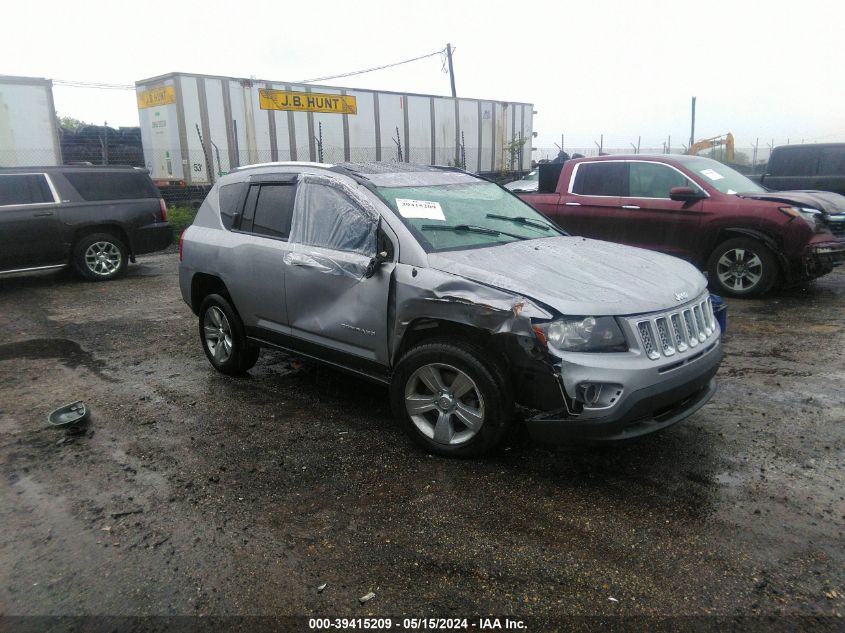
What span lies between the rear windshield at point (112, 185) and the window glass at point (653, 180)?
742cm

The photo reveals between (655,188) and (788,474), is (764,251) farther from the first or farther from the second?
(788,474)

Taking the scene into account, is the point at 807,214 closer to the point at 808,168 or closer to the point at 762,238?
the point at 762,238

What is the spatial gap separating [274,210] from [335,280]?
98 centimetres

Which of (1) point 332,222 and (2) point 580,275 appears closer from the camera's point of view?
(2) point 580,275

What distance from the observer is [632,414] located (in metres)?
3.08

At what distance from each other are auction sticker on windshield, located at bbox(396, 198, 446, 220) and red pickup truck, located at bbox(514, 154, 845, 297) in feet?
15.2

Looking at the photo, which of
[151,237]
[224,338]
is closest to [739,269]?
[224,338]

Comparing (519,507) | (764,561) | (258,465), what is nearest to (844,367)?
(764,561)

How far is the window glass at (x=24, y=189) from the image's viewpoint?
8.98 m

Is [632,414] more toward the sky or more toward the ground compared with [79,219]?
more toward the ground

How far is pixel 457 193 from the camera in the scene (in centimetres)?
448

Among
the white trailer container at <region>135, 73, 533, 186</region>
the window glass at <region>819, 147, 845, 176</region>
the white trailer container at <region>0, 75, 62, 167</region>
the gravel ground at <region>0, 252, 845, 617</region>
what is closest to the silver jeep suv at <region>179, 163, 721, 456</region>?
the gravel ground at <region>0, 252, 845, 617</region>

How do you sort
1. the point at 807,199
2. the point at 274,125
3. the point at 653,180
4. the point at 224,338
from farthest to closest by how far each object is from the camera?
the point at 274,125 < the point at 653,180 < the point at 807,199 < the point at 224,338

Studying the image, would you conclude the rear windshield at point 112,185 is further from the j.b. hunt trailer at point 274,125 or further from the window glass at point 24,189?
the j.b. hunt trailer at point 274,125
